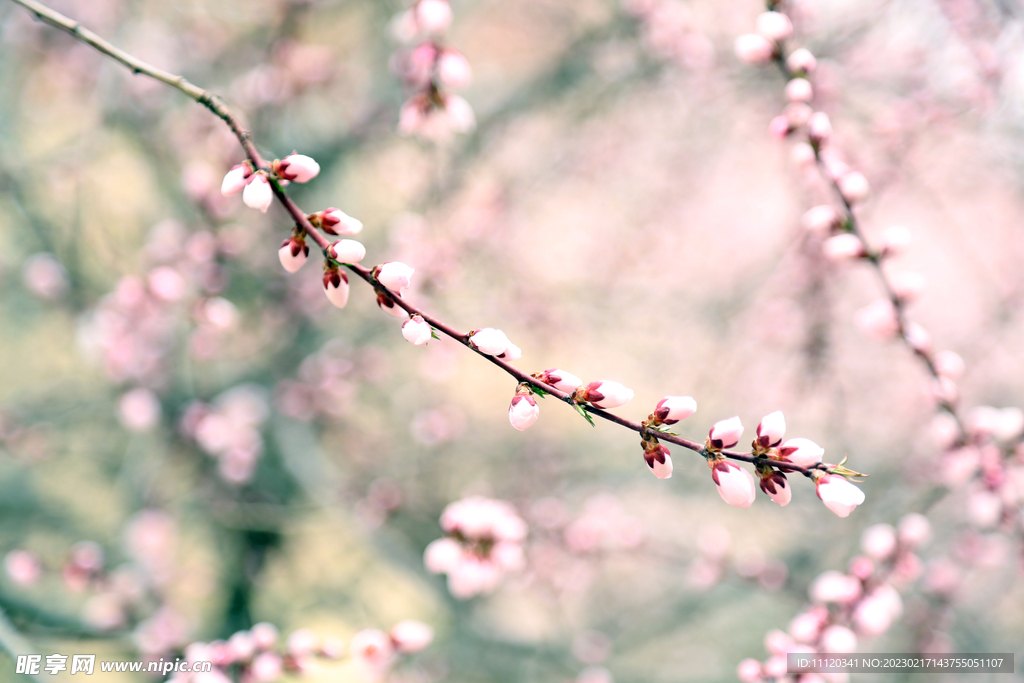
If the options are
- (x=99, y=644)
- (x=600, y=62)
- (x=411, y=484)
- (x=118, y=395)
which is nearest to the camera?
(x=99, y=644)

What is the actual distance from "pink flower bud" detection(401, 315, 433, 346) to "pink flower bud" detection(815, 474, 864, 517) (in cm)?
55

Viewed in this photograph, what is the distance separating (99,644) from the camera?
5.09 ft

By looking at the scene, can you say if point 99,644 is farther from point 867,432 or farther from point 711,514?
point 867,432

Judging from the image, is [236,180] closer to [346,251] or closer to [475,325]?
[346,251]

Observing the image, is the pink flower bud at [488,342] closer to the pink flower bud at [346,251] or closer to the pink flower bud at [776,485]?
the pink flower bud at [346,251]

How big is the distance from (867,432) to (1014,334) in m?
0.95

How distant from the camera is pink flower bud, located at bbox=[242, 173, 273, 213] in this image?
27.8 inches

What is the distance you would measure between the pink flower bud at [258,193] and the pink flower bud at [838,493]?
2.70 feet

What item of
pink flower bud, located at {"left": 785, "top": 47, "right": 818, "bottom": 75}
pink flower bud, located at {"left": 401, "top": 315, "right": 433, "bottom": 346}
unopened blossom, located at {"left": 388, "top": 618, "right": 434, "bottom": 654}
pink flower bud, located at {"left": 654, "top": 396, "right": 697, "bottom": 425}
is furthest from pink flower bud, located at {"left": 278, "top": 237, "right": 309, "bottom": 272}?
A: pink flower bud, located at {"left": 785, "top": 47, "right": 818, "bottom": 75}

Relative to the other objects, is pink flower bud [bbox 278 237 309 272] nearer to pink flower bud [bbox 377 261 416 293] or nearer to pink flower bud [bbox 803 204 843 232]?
pink flower bud [bbox 377 261 416 293]

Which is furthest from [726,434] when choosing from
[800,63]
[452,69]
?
[452,69]

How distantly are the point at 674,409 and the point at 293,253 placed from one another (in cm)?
57

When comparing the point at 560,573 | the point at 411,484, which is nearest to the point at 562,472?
the point at 560,573

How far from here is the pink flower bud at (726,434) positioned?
0.71 m
